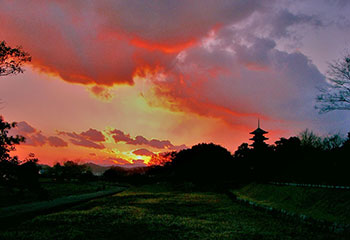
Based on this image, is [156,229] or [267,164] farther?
[267,164]

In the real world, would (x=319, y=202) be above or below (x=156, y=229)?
above

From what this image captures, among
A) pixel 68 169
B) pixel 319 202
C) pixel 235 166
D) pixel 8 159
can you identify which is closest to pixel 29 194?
pixel 8 159

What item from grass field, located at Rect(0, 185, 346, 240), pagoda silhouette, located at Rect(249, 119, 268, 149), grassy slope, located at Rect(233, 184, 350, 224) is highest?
pagoda silhouette, located at Rect(249, 119, 268, 149)

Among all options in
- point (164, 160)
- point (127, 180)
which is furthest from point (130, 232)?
point (164, 160)

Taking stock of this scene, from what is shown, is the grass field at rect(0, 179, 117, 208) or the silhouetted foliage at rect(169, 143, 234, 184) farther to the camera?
the silhouetted foliage at rect(169, 143, 234, 184)

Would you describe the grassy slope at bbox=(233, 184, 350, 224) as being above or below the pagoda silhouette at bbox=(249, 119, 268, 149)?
below

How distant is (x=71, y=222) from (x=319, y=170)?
2583cm

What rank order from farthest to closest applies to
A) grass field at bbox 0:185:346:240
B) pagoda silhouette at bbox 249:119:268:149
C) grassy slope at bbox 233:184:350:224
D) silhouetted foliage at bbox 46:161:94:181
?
silhouetted foliage at bbox 46:161:94:181 → pagoda silhouette at bbox 249:119:268:149 → grassy slope at bbox 233:184:350:224 → grass field at bbox 0:185:346:240

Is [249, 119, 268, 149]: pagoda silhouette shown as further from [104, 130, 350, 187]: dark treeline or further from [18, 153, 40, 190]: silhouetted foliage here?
[18, 153, 40, 190]: silhouetted foliage

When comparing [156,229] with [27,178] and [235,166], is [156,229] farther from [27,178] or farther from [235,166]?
[235,166]

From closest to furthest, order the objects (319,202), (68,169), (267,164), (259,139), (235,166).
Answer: (319,202) < (267,164) < (259,139) < (235,166) < (68,169)

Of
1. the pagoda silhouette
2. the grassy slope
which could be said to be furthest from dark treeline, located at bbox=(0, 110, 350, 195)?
the grassy slope

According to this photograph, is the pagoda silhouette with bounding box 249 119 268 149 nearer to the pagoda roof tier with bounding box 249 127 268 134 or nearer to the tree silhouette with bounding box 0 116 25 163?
the pagoda roof tier with bounding box 249 127 268 134

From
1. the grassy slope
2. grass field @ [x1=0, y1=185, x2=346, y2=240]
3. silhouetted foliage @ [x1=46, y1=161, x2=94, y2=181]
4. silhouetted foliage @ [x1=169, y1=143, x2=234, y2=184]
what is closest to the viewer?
grass field @ [x1=0, y1=185, x2=346, y2=240]
